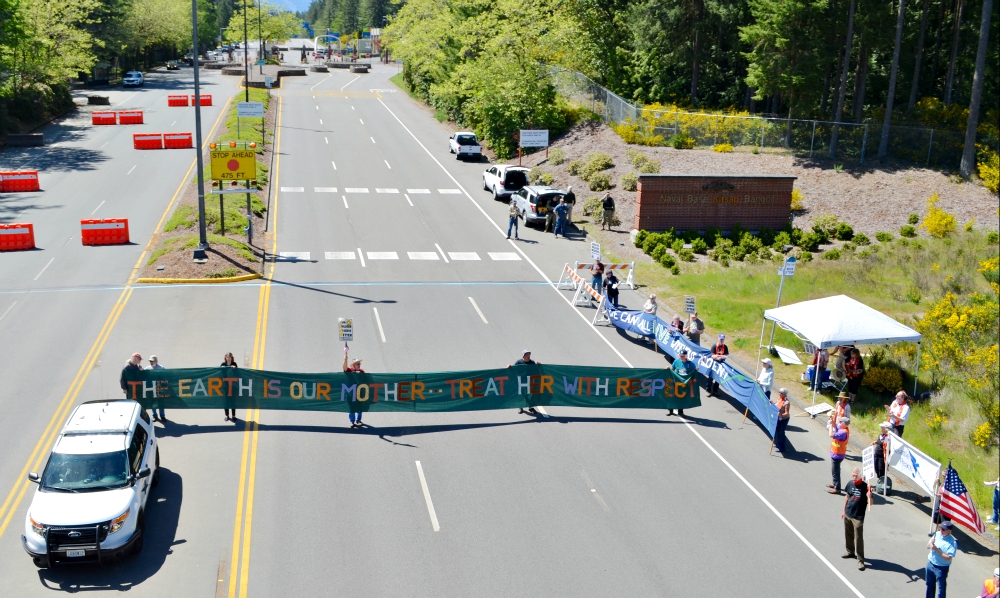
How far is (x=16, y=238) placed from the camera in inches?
1232

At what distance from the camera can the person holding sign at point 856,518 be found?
1365cm

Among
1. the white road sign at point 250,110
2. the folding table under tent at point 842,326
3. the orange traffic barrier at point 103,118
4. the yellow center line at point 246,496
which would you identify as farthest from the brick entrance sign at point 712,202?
the orange traffic barrier at point 103,118

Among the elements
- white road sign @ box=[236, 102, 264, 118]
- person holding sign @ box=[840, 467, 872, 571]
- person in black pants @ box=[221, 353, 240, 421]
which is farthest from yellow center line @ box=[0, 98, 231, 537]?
white road sign @ box=[236, 102, 264, 118]

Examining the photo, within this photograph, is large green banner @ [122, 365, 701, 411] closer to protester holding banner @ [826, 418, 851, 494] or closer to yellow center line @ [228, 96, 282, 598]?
yellow center line @ [228, 96, 282, 598]

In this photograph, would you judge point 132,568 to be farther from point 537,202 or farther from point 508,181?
point 508,181

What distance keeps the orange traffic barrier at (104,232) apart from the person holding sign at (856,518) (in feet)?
90.5

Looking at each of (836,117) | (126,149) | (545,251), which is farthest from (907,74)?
(126,149)

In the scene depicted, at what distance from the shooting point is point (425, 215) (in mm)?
39031

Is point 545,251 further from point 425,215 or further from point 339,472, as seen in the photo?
point 339,472

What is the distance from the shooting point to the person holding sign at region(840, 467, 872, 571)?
13654 millimetres

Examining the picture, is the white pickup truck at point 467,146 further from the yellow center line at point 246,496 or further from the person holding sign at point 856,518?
the person holding sign at point 856,518

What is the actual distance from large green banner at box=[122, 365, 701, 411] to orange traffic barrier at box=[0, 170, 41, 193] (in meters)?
28.3

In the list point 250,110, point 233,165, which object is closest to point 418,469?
point 233,165

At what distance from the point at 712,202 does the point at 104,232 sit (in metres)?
24.4
